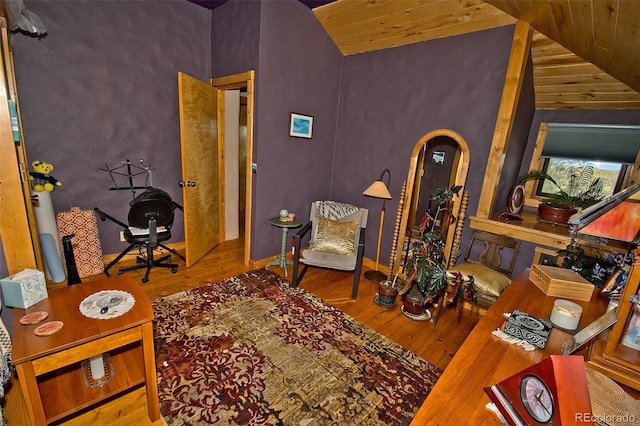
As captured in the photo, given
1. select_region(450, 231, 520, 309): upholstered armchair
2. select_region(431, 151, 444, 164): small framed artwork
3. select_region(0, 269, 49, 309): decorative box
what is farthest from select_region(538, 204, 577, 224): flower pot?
select_region(0, 269, 49, 309): decorative box

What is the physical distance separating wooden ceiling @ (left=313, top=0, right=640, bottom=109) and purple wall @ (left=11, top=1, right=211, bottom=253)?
1.73 metres

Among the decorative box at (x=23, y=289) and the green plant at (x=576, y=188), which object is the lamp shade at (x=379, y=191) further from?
the decorative box at (x=23, y=289)

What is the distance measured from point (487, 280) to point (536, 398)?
71.2 inches

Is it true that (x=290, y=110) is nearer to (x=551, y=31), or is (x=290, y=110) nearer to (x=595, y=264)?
(x=551, y=31)

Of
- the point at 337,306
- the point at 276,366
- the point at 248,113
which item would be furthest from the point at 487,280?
the point at 248,113

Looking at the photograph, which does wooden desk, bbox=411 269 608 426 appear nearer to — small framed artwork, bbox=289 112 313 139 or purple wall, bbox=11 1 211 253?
small framed artwork, bbox=289 112 313 139

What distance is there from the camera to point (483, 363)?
3.40ft

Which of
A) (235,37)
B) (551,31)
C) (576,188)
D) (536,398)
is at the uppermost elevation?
(235,37)

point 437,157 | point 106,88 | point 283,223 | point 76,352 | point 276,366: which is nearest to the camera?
point 76,352

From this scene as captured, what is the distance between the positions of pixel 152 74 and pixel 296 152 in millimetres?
1784

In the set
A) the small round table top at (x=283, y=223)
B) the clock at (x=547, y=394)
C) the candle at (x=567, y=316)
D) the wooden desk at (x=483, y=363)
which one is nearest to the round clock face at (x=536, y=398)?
the clock at (x=547, y=394)

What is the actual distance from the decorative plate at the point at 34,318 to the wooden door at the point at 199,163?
1.88m

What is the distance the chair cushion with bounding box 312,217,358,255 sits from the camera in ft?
9.98

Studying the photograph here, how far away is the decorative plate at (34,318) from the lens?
1266 mm
